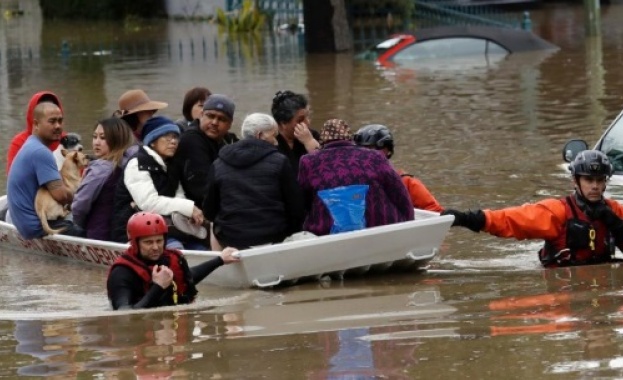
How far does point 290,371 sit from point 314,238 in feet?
10.5

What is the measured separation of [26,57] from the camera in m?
43.6

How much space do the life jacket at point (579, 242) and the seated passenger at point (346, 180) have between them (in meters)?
1.19

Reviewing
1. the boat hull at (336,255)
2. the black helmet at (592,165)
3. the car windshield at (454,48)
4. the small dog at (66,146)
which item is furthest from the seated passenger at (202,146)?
the car windshield at (454,48)

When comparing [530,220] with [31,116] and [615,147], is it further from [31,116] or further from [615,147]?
[31,116]

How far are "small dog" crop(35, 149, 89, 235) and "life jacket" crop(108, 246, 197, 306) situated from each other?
3.26 metres

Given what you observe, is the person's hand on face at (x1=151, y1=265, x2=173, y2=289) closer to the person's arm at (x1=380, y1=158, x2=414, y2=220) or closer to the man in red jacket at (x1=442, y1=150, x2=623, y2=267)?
the person's arm at (x1=380, y1=158, x2=414, y2=220)

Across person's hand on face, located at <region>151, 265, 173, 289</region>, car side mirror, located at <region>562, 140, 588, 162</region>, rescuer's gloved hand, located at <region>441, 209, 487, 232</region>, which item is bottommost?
person's hand on face, located at <region>151, 265, 173, 289</region>

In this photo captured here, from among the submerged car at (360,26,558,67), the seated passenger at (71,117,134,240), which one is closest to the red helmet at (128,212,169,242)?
the seated passenger at (71,117,134,240)

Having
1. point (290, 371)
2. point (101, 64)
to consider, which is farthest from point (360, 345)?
point (101, 64)

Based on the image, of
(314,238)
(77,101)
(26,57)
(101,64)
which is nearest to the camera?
(314,238)

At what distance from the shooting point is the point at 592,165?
10508 millimetres

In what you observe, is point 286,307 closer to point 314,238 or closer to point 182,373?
point 314,238

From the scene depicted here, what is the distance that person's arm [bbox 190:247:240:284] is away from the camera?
1048cm

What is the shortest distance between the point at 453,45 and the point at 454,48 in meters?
0.10
